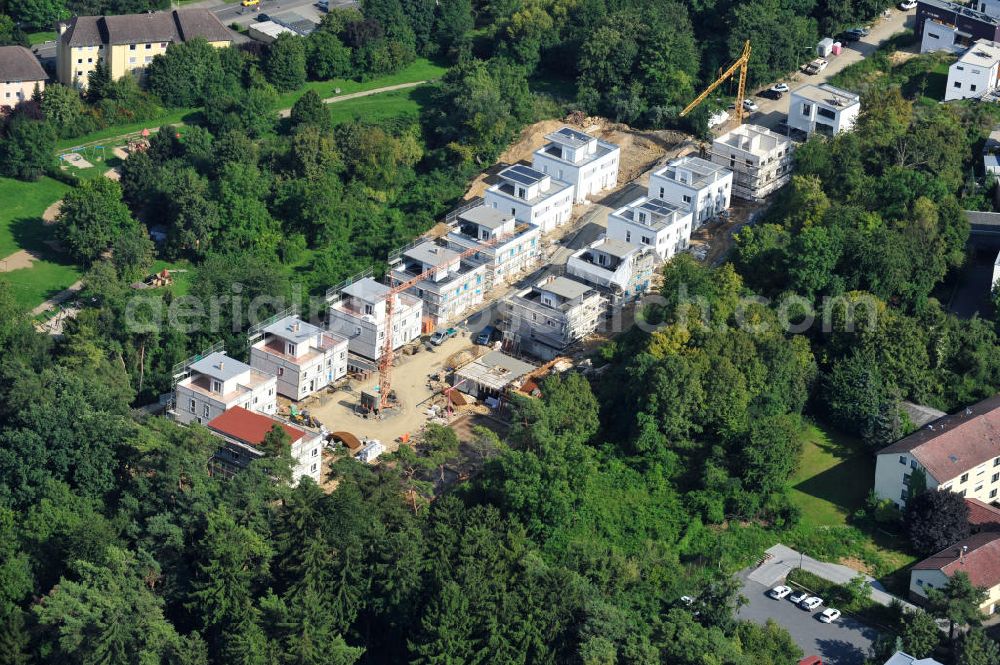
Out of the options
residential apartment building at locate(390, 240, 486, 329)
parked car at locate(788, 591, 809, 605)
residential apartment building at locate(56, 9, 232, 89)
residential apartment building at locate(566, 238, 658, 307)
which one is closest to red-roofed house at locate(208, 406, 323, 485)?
residential apartment building at locate(390, 240, 486, 329)

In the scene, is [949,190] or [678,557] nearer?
[678,557]

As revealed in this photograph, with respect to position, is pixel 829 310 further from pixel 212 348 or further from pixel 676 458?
pixel 212 348

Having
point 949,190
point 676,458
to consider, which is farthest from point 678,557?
point 949,190

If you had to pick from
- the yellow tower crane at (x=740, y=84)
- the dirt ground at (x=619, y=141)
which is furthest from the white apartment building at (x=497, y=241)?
the yellow tower crane at (x=740, y=84)

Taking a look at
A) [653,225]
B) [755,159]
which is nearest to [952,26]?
[755,159]

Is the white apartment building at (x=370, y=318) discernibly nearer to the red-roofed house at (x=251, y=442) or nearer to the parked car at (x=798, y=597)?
the red-roofed house at (x=251, y=442)
